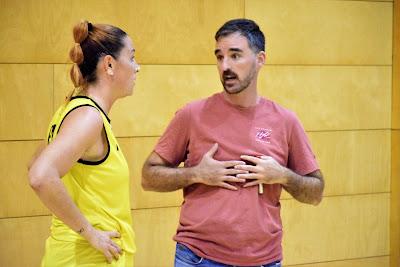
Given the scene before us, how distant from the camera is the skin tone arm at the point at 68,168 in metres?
1.82

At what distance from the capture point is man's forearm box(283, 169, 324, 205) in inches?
90.0

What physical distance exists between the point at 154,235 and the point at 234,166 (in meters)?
1.78

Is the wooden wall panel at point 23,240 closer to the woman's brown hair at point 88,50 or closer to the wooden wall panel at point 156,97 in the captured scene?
the wooden wall panel at point 156,97

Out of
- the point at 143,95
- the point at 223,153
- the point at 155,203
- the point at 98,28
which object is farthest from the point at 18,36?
the point at 223,153

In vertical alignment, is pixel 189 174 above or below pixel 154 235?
above

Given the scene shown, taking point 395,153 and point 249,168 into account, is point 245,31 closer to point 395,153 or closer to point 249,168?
point 249,168

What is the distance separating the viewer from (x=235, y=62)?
2.31 m

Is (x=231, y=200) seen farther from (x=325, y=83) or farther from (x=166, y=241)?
(x=325, y=83)

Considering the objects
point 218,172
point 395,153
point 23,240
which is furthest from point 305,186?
point 395,153

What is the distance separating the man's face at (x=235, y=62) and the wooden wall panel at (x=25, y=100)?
153cm

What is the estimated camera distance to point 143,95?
3.77 meters

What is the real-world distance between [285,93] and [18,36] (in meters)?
1.65

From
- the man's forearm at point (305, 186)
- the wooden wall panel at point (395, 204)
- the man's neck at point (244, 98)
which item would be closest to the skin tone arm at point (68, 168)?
the man's neck at point (244, 98)

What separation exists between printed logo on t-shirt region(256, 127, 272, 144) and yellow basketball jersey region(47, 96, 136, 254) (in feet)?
1.63
